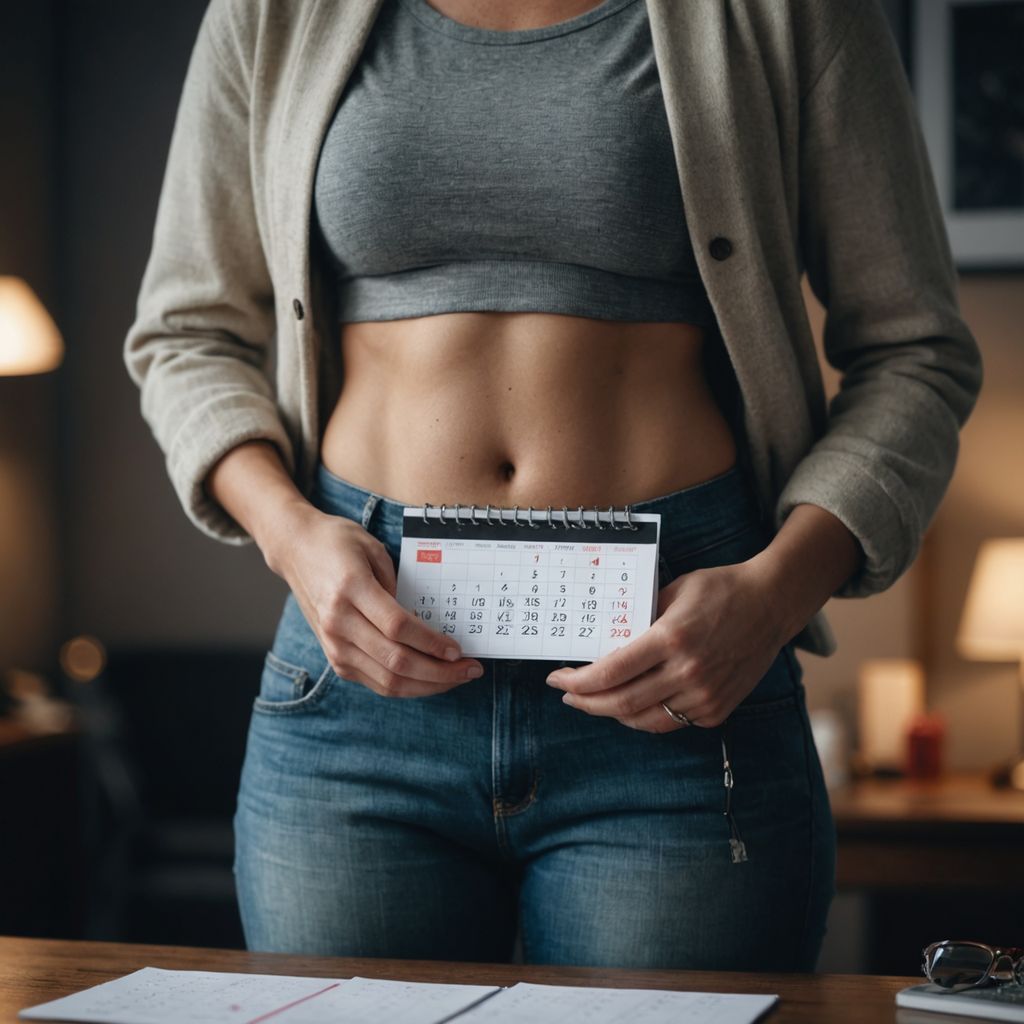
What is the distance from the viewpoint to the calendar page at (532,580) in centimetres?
80

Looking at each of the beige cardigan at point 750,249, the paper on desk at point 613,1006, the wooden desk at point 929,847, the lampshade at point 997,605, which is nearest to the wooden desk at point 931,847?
the wooden desk at point 929,847

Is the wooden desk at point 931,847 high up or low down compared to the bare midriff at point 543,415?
down

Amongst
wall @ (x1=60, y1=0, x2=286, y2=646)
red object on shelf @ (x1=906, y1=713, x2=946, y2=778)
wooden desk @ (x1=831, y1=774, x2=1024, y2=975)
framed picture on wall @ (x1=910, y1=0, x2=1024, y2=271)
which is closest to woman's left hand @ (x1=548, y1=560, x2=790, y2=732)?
wooden desk @ (x1=831, y1=774, x2=1024, y2=975)

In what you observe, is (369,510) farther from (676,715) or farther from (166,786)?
(166,786)

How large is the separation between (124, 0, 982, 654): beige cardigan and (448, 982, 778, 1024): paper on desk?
0.34m

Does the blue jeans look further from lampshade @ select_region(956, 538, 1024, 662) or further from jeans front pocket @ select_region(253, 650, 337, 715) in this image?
lampshade @ select_region(956, 538, 1024, 662)

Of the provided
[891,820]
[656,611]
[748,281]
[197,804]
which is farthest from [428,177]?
[197,804]

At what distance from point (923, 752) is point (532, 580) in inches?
86.5

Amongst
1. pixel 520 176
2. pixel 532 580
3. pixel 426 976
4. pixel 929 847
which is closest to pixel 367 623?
pixel 532 580

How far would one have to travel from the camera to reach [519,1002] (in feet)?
2.19

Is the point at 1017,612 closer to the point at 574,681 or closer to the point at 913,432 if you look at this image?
the point at 913,432

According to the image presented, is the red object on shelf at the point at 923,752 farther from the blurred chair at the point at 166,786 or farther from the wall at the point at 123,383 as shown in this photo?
the wall at the point at 123,383

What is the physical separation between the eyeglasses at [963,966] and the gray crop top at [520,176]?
0.45 metres

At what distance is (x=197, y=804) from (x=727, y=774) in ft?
8.38
